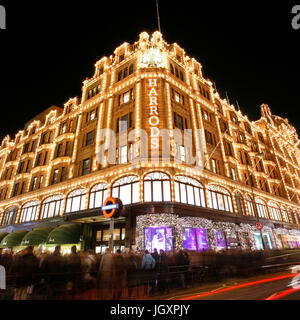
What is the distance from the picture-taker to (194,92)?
31.1 metres

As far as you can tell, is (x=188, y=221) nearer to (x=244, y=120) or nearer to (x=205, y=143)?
(x=205, y=143)

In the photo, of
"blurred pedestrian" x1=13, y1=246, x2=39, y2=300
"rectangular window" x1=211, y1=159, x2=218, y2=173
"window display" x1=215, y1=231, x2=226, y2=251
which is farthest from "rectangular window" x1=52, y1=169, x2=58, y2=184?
"blurred pedestrian" x1=13, y1=246, x2=39, y2=300

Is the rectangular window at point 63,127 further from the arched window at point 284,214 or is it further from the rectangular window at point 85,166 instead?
the arched window at point 284,214

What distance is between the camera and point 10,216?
33.4 meters

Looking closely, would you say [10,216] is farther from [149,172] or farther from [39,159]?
[149,172]

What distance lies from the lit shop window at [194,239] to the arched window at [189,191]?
2739 millimetres

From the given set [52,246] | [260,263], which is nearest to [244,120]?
[260,263]

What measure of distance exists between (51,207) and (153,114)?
1837cm

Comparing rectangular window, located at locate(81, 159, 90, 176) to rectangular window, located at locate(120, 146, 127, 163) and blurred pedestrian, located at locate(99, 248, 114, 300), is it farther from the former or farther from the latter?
blurred pedestrian, located at locate(99, 248, 114, 300)

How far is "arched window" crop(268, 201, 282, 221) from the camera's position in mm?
35431

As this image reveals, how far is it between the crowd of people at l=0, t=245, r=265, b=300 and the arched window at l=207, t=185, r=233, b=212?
1320 centimetres

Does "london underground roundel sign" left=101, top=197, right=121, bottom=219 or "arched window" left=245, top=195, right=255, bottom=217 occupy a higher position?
"arched window" left=245, top=195, right=255, bottom=217

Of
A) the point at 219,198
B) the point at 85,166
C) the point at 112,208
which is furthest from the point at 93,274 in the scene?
the point at 85,166
